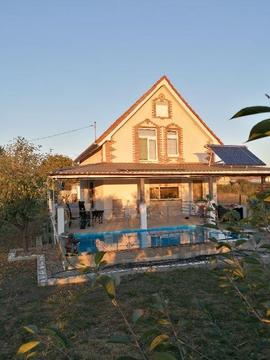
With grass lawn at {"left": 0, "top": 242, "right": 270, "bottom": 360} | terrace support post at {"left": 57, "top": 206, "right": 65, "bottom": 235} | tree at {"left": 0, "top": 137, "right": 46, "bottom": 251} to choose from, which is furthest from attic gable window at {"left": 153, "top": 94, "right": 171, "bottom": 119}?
grass lawn at {"left": 0, "top": 242, "right": 270, "bottom": 360}

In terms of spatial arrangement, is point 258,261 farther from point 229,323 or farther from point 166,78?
point 166,78

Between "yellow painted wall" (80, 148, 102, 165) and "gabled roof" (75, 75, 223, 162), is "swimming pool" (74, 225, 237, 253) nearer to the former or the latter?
"gabled roof" (75, 75, 223, 162)

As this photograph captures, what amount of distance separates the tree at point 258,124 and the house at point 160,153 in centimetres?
1877

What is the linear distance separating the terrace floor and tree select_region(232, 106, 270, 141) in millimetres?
16875

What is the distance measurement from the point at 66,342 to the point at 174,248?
13.7 m

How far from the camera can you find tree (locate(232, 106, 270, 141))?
928 mm

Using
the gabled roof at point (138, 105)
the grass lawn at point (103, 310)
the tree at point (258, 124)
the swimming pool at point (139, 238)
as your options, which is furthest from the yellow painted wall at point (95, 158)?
the tree at point (258, 124)

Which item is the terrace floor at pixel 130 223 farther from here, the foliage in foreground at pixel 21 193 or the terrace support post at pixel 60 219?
the foliage in foreground at pixel 21 193

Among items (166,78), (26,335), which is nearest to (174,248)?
(26,335)

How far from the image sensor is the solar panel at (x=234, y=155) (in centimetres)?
1959

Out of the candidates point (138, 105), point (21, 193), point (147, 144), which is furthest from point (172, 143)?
point (21, 193)

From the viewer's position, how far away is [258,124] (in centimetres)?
94

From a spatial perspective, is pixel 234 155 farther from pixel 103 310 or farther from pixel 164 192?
pixel 103 310

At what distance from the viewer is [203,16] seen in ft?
45.2
